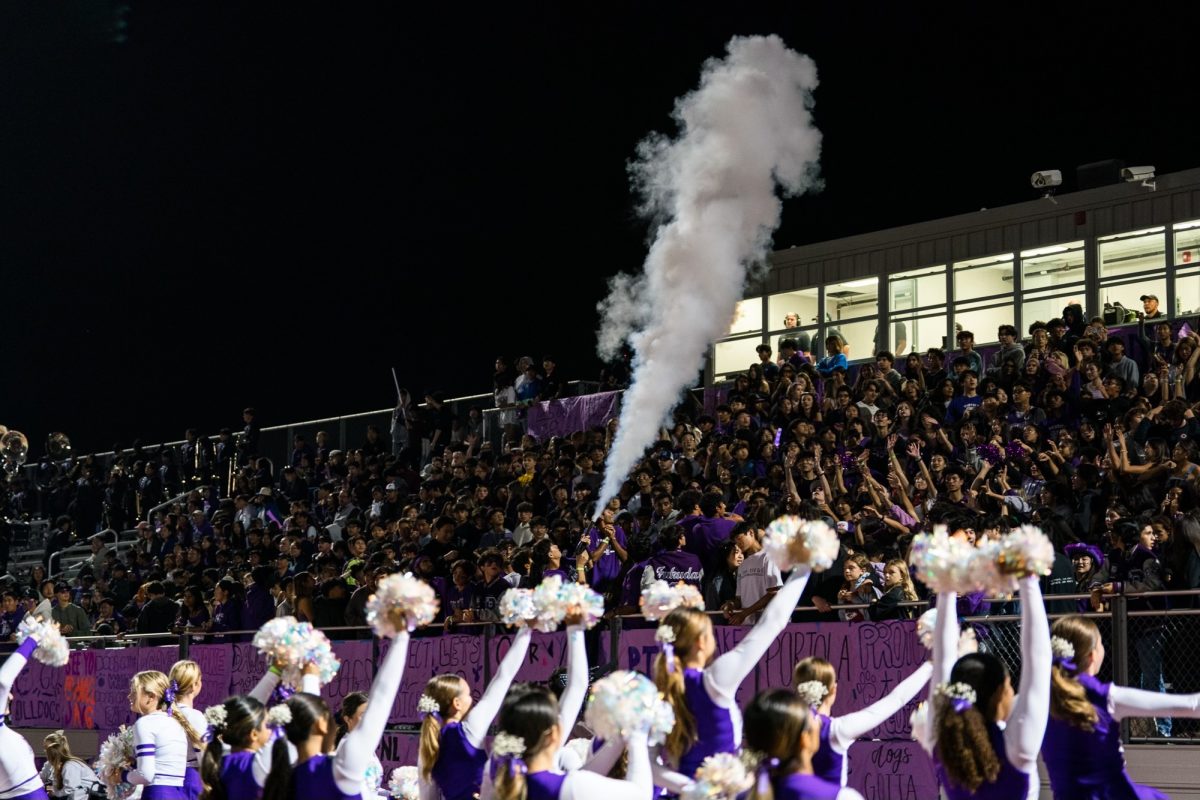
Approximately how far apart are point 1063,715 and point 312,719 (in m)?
2.62

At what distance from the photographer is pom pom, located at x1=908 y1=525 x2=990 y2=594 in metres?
5.13

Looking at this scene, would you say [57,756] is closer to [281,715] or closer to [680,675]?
[281,715]

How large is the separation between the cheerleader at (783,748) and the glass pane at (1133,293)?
16.6 meters

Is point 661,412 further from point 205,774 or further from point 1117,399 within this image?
point 205,774

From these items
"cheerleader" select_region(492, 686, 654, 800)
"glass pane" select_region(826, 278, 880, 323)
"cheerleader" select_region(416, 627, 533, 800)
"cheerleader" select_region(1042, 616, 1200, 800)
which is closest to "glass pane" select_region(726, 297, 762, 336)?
"glass pane" select_region(826, 278, 880, 323)

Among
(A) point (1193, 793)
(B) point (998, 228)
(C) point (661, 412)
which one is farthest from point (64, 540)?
(A) point (1193, 793)

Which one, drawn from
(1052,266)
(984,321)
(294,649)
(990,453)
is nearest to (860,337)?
(984,321)

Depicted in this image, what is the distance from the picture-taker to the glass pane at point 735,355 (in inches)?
968

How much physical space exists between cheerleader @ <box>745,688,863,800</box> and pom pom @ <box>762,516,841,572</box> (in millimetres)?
822

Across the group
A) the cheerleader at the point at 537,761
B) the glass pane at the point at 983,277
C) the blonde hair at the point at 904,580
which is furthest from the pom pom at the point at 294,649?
the glass pane at the point at 983,277

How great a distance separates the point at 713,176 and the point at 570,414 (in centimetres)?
389

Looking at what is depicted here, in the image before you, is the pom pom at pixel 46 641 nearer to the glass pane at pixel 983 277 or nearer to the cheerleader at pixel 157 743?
the cheerleader at pixel 157 743

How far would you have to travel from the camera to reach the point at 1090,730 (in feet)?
17.7

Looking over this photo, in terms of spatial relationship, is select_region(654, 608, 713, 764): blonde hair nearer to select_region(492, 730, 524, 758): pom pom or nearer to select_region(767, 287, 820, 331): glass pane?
select_region(492, 730, 524, 758): pom pom
